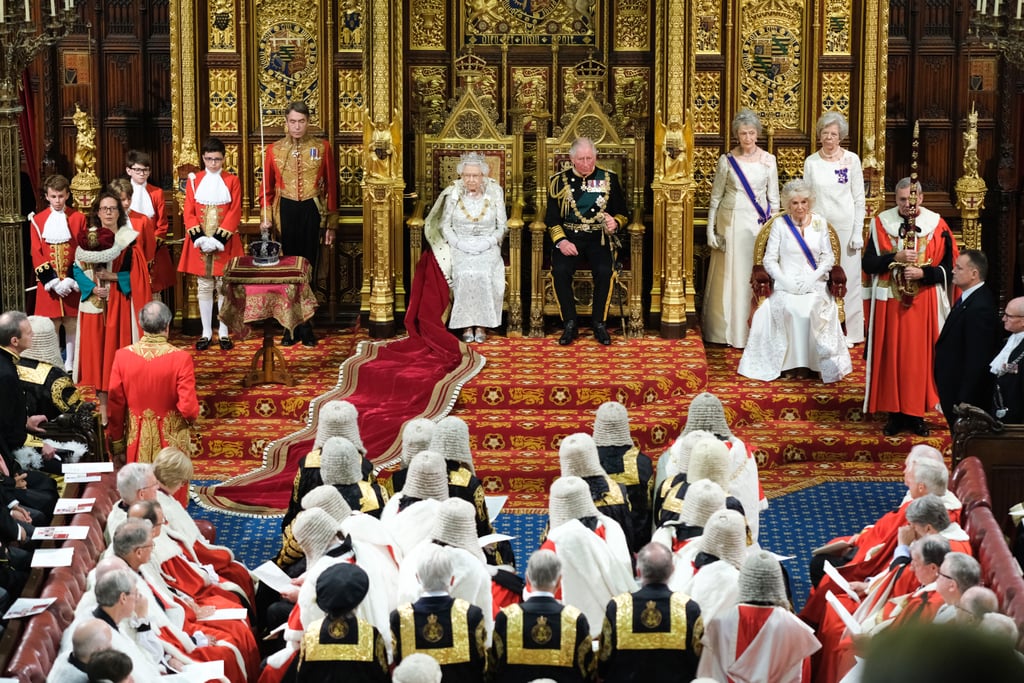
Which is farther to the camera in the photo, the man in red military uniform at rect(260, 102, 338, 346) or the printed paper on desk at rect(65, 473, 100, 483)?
the man in red military uniform at rect(260, 102, 338, 346)

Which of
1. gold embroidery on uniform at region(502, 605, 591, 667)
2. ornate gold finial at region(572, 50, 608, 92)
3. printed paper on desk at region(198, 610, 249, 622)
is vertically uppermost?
ornate gold finial at region(572, 50, 608, 92)

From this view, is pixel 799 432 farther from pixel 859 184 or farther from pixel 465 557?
pixel 465 557

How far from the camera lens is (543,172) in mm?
12531

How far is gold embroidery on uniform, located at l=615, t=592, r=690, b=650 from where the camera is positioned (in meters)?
5.46

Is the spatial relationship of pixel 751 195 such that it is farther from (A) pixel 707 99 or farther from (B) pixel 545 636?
(B) pixel 545 636

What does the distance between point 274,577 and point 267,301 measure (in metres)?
4.44

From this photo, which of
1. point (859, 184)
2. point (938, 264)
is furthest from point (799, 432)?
point (859, 184)

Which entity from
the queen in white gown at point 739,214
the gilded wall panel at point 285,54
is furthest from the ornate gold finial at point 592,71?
the gilded wall panel at point 285,54

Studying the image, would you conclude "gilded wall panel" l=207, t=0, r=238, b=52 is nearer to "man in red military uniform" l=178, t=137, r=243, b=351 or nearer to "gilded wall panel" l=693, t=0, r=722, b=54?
"man in red military uniform" l=178, t=137, r=243, b=351

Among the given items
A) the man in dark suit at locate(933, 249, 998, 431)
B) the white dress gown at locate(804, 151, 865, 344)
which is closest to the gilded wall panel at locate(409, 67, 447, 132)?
the white dress gown at locate(804, 151, 865, 344)

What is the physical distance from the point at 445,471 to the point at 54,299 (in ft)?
16.5

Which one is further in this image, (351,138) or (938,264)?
(351,138)

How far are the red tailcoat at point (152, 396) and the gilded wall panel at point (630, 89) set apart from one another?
18.1ft

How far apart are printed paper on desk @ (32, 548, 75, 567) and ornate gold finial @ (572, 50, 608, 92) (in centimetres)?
771
